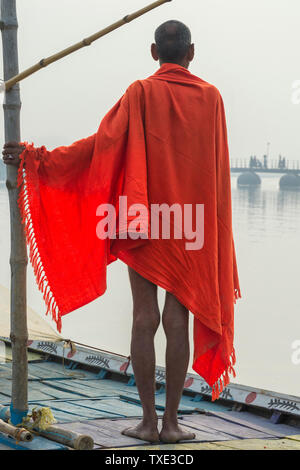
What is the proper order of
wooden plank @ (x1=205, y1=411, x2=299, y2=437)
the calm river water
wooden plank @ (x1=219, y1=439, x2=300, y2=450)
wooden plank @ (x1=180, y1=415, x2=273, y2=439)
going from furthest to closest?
the calm river water → wooden plank @ (x1=205, y1=411, x2=299, y2=437) → wooden plank @ (x1=180, y1=415, x2=273, y2=439) → wooden plank @ (x1=219, y1=439, x2=300, y2=450)

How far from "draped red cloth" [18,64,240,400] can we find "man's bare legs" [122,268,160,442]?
0.21ft

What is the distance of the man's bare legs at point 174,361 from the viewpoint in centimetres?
273

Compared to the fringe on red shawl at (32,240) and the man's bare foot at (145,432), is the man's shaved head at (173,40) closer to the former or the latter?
the fringe on red shawl at (32,240)

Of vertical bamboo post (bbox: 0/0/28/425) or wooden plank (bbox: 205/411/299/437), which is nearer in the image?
vertical bamboo post (bbox: 0/0/28/425)

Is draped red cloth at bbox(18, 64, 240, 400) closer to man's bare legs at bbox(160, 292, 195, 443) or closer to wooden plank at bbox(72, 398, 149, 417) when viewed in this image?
man's bare legs at bbox(160, 292, 195, 443)

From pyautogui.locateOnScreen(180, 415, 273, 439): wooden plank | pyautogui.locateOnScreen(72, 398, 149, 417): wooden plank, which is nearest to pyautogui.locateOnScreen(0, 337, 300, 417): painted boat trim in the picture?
pyautogui.locateOnScreen(180, 415, 273, 439): wooden plank

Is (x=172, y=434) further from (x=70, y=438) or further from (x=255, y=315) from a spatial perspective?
(x=255, y=315)

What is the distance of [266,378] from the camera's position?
10.2 m

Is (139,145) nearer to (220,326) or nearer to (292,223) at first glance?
(220,326)

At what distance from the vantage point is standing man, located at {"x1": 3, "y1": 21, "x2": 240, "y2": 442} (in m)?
2.73

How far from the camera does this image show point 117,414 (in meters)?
3.27

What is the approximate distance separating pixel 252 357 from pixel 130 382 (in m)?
7.18

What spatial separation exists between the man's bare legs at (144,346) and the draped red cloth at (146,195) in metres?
0.06
